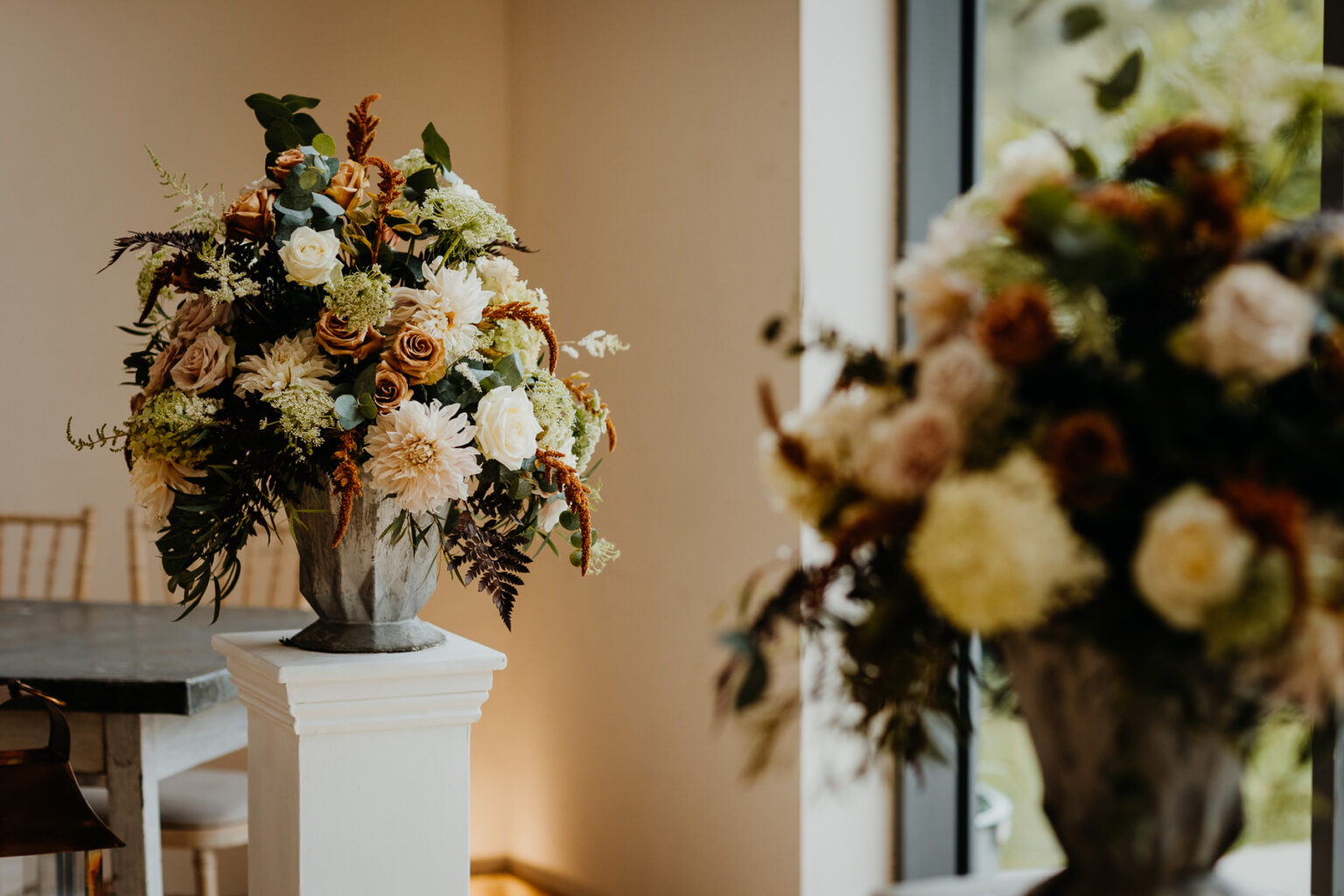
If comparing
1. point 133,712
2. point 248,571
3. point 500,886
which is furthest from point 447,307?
point 500,886

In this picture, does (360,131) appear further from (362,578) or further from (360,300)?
(362,578)

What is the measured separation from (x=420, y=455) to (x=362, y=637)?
0.28 metres

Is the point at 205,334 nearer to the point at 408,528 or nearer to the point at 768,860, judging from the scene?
the point at 408,528

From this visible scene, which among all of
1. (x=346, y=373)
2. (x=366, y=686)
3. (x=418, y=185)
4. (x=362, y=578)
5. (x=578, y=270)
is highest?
(x=578, y=270)

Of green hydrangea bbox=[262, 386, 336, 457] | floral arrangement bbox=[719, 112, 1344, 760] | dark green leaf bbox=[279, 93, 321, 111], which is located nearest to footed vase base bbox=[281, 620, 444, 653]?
green hydrangea bbox=[262, 386, 336, 457]

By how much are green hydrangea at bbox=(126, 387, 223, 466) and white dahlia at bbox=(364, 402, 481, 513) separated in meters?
0.17

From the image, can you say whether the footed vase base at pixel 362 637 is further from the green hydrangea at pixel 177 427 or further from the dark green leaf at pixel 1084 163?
the dark green leaf at pixel 1084 163

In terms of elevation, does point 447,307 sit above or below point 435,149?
below

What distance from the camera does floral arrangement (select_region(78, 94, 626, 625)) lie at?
122cm

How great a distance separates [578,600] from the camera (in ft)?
10.3

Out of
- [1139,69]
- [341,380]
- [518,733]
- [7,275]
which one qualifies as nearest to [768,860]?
[518,733]

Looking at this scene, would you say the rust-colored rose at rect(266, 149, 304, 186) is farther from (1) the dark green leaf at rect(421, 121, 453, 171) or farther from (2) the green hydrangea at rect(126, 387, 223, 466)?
(2) the green hydrangea at rect(126, 387, 223, 466)

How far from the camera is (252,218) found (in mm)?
1256

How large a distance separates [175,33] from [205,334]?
256cm
